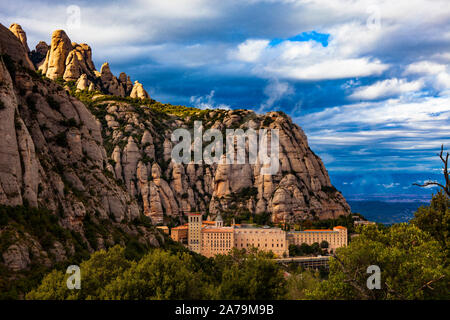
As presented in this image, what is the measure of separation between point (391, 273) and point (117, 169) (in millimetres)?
138653

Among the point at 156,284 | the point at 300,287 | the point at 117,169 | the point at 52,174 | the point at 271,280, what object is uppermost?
the point at 117,169

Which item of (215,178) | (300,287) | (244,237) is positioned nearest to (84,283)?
(300,287)

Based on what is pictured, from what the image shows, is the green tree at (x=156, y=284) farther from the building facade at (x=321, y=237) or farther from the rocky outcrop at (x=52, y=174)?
the building facade at (x=321, y=237)

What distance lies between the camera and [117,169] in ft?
547

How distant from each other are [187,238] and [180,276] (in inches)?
4149

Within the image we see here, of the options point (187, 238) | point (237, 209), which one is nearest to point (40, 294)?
point (187, 238)

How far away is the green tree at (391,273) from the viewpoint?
120ft

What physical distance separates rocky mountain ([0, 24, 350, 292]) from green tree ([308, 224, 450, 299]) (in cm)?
3382

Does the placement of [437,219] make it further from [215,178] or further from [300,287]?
[215,178]

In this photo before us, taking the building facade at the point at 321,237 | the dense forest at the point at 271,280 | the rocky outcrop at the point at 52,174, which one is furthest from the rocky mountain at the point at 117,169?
the building facade at the point at 321,237

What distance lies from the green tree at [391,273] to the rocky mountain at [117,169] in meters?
33.8

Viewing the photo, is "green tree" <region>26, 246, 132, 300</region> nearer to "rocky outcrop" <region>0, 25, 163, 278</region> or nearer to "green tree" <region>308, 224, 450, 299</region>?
"rocky outcrop" <region>0, 25, 163, 278</region>

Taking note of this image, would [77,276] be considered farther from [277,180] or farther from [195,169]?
[195,169]

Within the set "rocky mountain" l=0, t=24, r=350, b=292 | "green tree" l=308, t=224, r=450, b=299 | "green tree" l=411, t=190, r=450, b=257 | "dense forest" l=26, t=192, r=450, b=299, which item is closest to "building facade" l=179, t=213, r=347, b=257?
"rocky mountain" l=0, t=24, r=350, b=292
